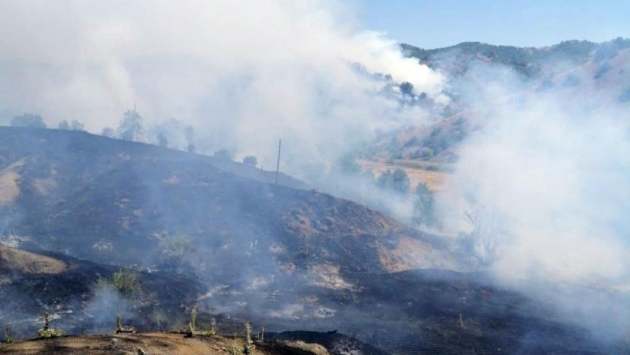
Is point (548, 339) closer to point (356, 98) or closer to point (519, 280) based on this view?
point (519, 280)

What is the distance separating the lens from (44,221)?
55562 millimetres

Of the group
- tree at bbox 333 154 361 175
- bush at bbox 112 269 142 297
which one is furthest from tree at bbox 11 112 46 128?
bush at bbox 112 269 142 297

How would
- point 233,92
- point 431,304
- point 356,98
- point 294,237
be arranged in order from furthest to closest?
point 356,98 → point 233,92 → point 294,237 → point 431,304

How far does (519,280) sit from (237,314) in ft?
97.6

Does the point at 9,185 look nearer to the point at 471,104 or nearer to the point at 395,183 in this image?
the point at 395,183

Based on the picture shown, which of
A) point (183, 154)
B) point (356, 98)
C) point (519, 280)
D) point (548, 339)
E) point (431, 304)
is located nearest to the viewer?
point (548, 339)

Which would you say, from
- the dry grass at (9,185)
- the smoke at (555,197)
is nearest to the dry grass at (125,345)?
the smoke at (555,197)

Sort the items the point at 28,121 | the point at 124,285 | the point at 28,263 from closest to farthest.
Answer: the point at 124,285, the point at 28,263, the point at 28,121

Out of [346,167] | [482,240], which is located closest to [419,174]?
[346,167]

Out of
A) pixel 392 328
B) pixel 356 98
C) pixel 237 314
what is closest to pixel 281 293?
pixel 237 314

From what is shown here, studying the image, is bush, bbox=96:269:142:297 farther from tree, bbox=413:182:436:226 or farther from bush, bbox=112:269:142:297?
tree, bbox=413:182:436:226

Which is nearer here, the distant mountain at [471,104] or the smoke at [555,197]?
the smoke at [555,197]

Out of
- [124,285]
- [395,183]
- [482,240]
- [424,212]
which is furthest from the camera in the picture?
[395,183]

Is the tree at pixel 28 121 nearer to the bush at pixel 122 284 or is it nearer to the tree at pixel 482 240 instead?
the bush at pixel 122 284
